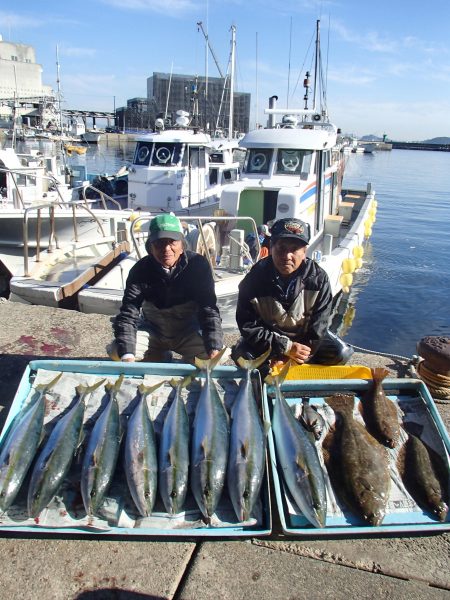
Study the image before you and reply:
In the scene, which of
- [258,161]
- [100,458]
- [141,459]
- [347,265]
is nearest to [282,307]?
[141,459]

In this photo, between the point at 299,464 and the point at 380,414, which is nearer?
the point at 299,464

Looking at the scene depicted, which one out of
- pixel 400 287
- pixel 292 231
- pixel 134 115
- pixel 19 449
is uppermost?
pixel 134 115

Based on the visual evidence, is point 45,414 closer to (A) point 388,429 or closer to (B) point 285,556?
(B) point 285,556

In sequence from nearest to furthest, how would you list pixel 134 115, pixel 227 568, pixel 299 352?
pixel 227 568 → pixel 299 352 → pixel 134 115

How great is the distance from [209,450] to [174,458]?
213mm

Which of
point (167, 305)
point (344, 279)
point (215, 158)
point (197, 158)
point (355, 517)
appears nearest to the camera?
point (355, 517)

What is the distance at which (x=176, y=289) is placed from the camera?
4.04 metres

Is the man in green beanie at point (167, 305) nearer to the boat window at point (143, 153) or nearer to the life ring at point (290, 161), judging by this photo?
the life ring at point (290, 161)

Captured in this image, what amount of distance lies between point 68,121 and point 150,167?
8811 cm

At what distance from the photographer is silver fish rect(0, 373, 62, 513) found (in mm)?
2474

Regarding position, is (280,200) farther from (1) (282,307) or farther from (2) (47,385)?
(2) (47,385)

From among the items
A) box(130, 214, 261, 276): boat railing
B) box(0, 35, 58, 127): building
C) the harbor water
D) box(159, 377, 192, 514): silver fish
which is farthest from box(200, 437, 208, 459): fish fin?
box(0, 35, 58, 127): building

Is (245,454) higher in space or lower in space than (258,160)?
lower

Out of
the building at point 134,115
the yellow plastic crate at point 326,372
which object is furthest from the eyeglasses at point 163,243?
the building at point 134,115
